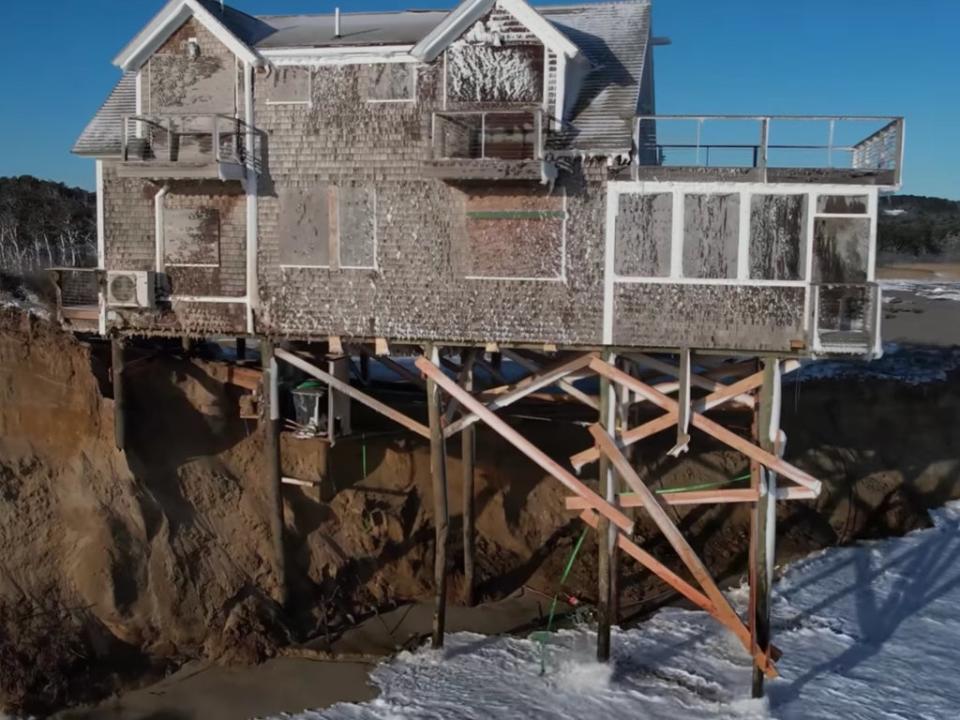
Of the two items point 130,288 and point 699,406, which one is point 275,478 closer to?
point 130,288

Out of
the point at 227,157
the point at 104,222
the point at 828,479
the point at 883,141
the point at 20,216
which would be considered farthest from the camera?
the point at 20,216

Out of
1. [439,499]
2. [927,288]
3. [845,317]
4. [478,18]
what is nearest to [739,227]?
[845,317]

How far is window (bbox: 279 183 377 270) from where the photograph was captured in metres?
14.4

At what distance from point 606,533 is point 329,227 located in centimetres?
678

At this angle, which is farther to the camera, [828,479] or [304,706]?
[828,479]

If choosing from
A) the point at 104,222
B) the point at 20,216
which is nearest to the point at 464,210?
the point at 104,222

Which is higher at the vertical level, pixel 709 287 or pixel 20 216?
pixel 20 216

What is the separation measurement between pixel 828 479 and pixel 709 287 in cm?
992

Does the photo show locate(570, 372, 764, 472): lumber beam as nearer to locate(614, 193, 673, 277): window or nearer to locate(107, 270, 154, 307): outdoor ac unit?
locate(614, 193, 673, 277): window

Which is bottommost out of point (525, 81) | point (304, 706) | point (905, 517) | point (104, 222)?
point (304, 706)

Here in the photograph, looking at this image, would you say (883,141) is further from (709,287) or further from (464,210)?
(464,210)

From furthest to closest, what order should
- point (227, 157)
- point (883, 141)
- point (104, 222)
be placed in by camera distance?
point (104, 222), point (227, 157), point (883, 141)

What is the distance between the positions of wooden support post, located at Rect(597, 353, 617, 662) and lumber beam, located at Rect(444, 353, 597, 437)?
461mm

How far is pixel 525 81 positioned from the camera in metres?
14.0
